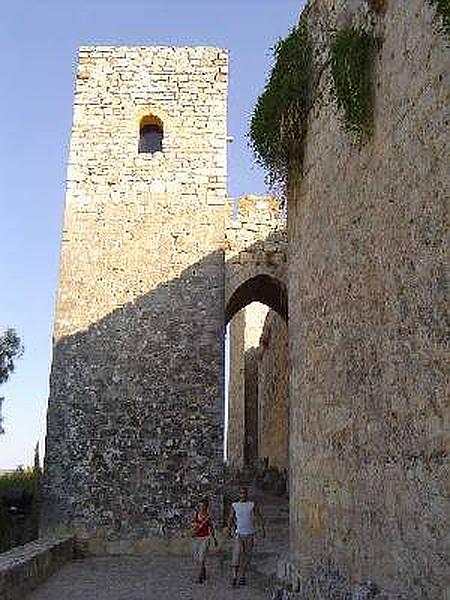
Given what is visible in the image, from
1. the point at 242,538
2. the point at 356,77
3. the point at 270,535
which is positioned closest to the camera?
the point at 356,77

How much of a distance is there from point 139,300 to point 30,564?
5489 mm

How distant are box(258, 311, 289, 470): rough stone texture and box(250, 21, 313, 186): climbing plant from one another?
757cm

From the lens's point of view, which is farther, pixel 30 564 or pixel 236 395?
pixel 236 395

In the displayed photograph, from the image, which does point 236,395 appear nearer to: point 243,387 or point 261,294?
point 243,387

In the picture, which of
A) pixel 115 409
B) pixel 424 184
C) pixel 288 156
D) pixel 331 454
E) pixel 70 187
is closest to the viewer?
pixel 424 184

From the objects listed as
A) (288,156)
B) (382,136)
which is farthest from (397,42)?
(288,156)

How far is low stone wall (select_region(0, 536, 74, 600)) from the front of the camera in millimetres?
7137

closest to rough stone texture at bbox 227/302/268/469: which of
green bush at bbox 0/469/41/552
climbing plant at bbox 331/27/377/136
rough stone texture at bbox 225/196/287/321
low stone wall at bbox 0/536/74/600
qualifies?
rough stone texture at bbox 225/196/287/321

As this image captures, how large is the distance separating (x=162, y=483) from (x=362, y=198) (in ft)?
23.7

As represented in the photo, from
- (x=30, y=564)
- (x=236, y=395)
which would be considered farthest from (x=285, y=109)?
(x=236, y=395)

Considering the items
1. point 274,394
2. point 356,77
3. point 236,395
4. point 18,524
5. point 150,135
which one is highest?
point 150,135

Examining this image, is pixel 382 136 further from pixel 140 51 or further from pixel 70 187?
pixel 140 51

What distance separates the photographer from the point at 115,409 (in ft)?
39.9

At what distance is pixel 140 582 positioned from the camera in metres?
8.81
